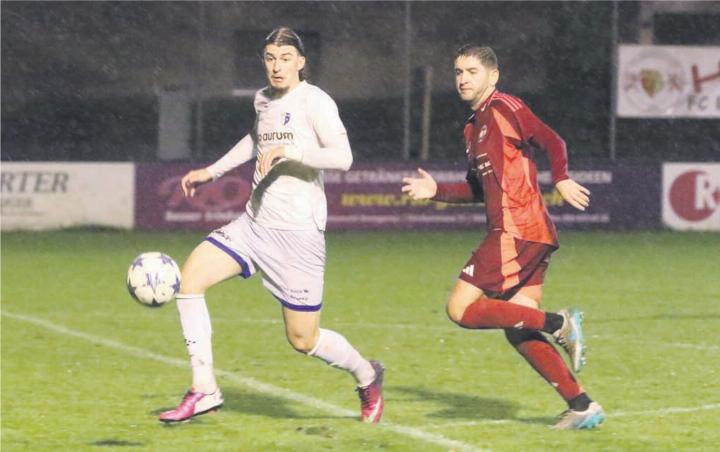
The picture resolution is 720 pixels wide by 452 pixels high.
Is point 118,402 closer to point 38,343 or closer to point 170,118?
point 38,343

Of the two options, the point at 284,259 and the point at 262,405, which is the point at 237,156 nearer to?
the point at 284,259

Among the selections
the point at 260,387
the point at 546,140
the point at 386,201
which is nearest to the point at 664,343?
the point at 260,387

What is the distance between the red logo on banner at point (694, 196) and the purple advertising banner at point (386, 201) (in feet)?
0.90

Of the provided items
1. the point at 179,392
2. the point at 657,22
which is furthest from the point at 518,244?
the point at 657,22

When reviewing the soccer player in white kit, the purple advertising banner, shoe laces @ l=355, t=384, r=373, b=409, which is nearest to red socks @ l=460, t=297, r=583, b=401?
shoe laces @ l=355, t=384, r=373, b=409

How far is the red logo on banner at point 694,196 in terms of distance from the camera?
22453 mm

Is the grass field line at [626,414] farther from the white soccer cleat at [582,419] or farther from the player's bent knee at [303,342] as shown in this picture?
the player's bent knee at [303,342]

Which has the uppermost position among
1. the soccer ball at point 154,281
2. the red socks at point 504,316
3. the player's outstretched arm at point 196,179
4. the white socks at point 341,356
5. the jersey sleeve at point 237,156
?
the jersey sleeve at point 237,156

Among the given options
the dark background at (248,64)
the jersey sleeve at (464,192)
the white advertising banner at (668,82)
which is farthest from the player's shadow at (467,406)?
the dark background at (248,64)

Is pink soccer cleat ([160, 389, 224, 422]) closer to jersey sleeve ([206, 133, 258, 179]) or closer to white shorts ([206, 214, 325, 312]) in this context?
white shorts ([206, 214, 325, 312])

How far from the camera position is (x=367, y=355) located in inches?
413

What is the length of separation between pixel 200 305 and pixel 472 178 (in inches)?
59.0

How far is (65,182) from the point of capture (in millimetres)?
21906

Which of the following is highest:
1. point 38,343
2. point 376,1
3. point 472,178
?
point 376,1
